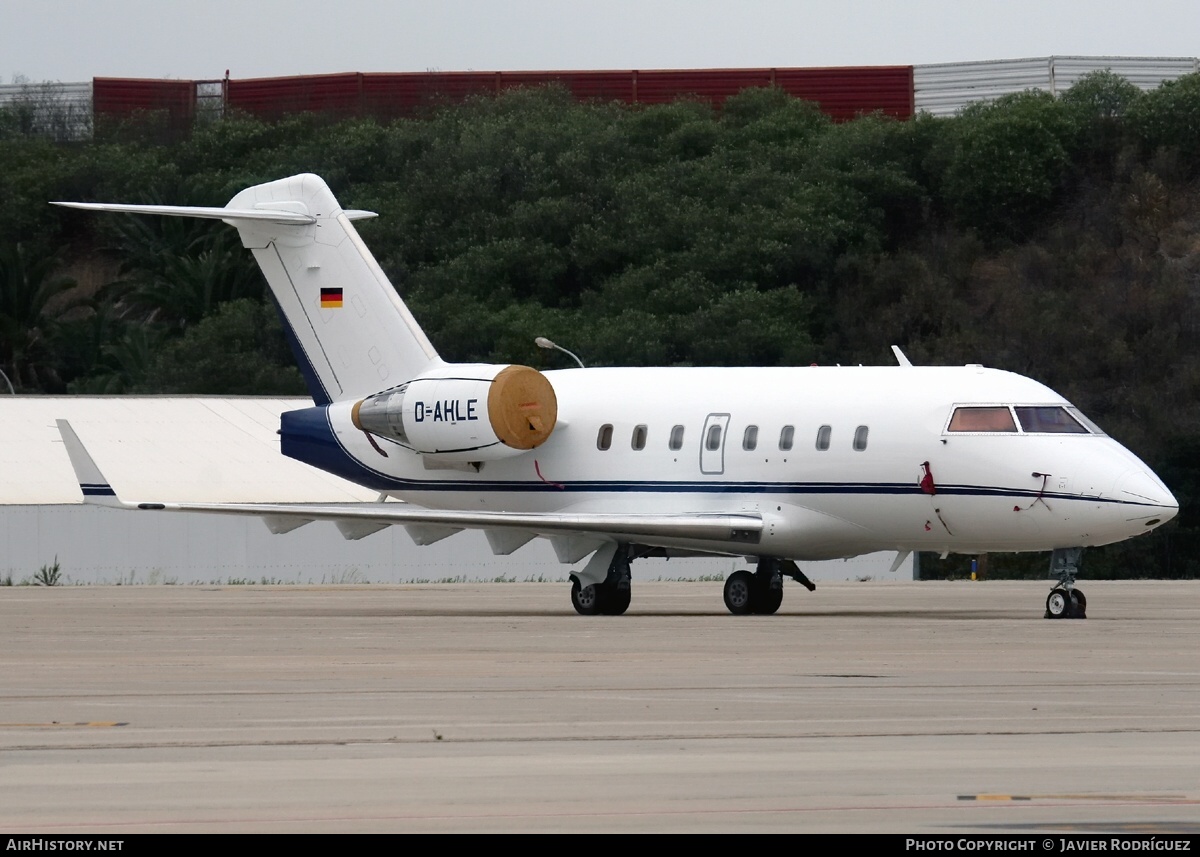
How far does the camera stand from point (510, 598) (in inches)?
1396

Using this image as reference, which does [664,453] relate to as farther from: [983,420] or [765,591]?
[983,420]

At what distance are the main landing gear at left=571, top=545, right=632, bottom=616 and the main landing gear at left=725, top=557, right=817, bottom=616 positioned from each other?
4.50 ft

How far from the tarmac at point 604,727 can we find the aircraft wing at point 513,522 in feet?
5.64

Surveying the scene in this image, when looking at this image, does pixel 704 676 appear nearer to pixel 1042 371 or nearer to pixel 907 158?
pixel 1042 371

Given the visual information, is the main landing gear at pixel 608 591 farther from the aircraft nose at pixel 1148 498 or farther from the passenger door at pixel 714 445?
the aircraft nose at pixel 1148 498

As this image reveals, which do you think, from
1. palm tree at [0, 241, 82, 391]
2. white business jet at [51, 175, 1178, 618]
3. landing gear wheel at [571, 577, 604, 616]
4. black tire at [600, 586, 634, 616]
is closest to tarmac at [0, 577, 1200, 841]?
white business jet at [51, 175, 1178, 618]

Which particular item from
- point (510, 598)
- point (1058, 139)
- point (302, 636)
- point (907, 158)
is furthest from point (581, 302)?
point (302, 636)

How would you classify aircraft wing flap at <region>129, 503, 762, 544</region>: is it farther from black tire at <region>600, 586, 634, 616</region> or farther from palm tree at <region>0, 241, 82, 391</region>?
palm tree at <region>0, 241, 82, 391</region>

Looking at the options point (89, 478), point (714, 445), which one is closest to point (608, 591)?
point (714, 445)

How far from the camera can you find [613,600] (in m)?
29.0

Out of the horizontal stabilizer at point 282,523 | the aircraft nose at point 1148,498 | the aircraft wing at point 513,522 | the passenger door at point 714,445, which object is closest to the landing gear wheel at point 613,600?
the aircraft wing at point 513,522

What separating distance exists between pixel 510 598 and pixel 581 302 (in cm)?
4930

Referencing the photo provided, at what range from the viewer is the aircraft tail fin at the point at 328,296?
3241 cm
